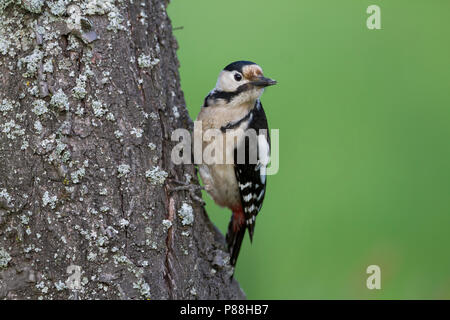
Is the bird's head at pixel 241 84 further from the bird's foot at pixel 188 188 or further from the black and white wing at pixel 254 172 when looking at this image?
the bird's foot at pixel 188 188

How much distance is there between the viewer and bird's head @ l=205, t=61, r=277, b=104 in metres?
2.99

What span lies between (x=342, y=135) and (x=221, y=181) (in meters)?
1.76

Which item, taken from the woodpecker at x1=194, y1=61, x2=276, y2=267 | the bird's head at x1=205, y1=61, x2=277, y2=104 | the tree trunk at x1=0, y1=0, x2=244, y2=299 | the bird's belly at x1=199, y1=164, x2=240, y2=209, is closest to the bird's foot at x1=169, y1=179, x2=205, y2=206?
the tree trunk at x1=0, y1=0, x2=244, y2=299

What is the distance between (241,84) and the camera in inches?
119

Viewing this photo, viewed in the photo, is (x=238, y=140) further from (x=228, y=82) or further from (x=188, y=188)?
(x=188, y=188)

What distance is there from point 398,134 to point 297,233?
1326 millimetres

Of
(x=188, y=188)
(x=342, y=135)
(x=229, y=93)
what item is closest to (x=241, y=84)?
(x=229, y=93)

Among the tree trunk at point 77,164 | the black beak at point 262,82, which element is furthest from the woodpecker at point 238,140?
the tree trunk at point 77,164

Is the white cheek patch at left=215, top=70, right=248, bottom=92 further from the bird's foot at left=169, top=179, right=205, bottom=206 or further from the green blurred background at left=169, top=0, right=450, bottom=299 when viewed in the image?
the green blurred background at left=169, top=0, right=450, bottom=299

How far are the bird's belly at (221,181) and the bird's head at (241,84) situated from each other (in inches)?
15.1
